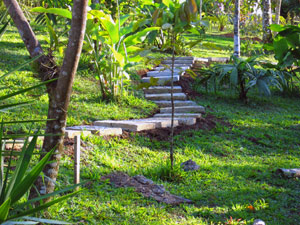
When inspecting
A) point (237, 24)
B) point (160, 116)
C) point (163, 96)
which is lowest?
point (160, 116)

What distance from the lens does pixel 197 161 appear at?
526cm

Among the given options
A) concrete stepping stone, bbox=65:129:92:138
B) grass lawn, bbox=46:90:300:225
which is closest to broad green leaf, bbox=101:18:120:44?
grass lawn, bbox=46:90:300:225

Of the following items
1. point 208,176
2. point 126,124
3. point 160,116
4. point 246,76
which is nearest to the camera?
point 208,176

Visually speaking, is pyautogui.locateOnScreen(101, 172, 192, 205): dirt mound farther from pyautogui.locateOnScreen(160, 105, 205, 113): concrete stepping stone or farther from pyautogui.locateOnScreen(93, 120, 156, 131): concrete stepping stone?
pyautogui.locateOnScreen(160, 105, 205, 113): concrete stepping stone

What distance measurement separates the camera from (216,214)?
3848 millimetres

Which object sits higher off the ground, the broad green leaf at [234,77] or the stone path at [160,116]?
the broad green leaf at [234,77]

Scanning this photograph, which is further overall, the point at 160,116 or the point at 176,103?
the point at 176,103

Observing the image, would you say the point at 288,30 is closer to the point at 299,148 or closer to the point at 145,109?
the point at 299,148

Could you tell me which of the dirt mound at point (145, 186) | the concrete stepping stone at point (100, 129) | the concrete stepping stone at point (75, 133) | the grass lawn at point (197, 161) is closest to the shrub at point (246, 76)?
the grass lawn at point (197, 161)

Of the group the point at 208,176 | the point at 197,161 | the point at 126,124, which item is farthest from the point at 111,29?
the point at 208,176

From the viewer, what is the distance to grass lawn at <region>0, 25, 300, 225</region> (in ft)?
12.2

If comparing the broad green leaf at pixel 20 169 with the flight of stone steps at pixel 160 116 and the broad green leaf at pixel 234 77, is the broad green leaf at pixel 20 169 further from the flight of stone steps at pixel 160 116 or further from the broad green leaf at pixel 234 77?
the broad green leaf at pixel 234 77

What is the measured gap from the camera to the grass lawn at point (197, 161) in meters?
3.71

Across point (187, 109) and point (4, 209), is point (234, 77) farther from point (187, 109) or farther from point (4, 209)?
point (4, 209)
